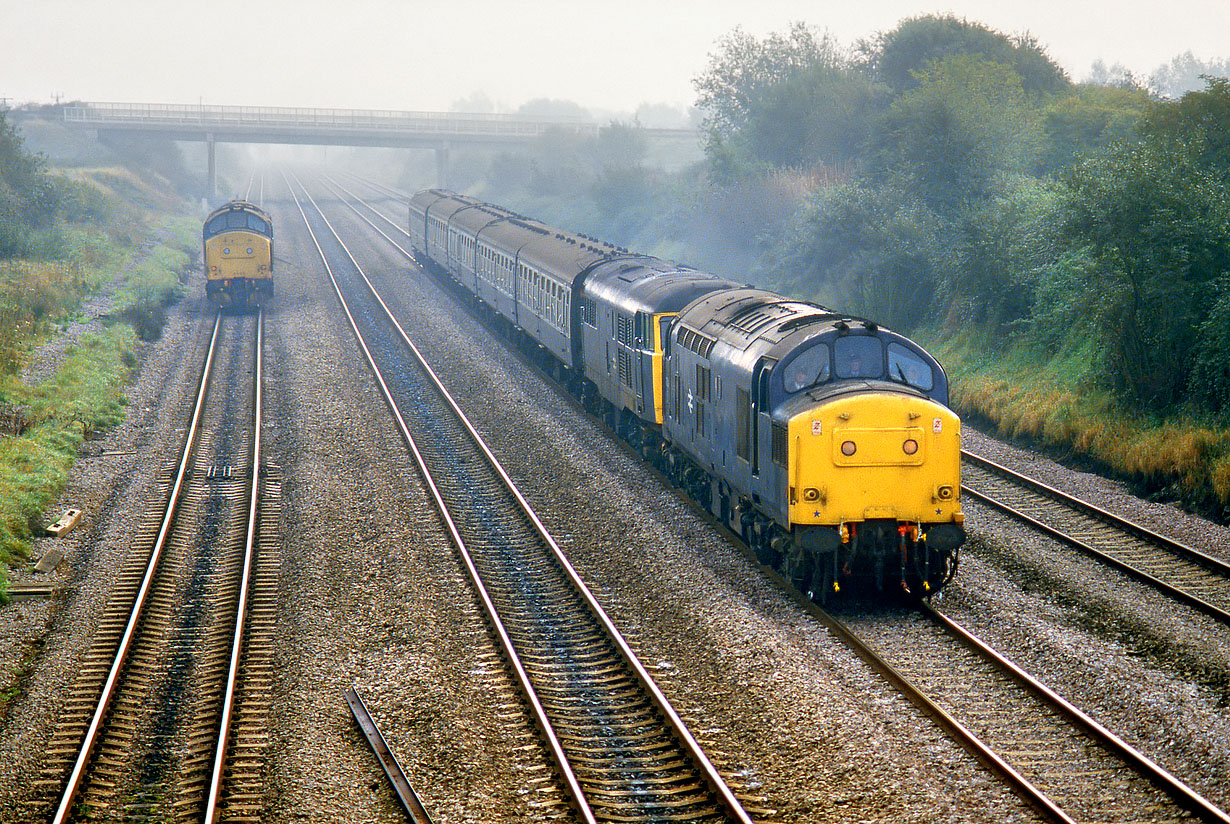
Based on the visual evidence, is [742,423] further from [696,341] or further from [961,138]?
[961,138]

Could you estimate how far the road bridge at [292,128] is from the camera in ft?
326

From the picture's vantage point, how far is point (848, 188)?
133 feet

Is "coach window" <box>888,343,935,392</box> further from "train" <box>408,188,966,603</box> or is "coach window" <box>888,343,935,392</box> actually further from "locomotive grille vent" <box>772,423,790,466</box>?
"locomotive grille vent" <box>772,423,790,466</box>

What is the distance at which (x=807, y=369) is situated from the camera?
1480cm

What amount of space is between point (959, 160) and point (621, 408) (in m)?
19.7

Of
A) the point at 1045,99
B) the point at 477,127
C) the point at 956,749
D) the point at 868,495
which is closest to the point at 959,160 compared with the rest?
the point at 1045,99

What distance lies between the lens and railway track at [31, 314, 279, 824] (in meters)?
10.4

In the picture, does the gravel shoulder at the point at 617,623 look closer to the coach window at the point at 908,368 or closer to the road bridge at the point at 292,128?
the coach window at the point at 908,368

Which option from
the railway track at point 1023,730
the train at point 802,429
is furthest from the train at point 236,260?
the railway track at point 1023,730

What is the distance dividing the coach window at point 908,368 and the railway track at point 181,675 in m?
8.48

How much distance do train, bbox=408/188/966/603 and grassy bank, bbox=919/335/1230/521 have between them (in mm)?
6605

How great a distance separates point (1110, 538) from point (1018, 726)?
24.2 feet

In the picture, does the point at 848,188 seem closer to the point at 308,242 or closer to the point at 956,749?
the point at 956,749

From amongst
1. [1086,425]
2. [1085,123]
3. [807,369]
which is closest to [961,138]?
[1085,123]
